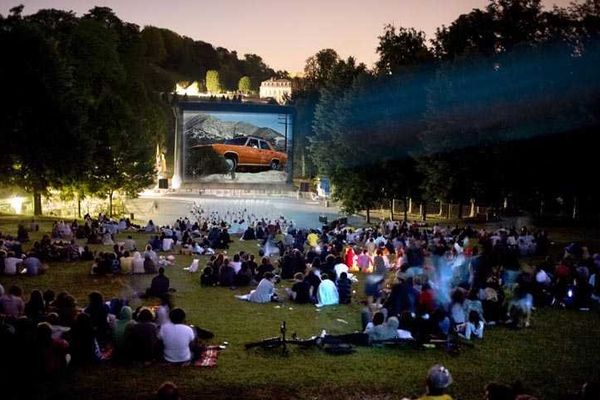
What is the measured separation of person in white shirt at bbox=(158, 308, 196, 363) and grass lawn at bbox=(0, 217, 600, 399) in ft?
0.62

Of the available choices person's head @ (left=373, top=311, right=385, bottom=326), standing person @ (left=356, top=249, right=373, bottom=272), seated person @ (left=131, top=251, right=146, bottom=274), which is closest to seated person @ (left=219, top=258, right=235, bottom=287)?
seated person @ (left=131, top=251, right=146, bottom=274)

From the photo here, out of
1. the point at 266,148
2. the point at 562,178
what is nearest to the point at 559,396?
the point at 562,178

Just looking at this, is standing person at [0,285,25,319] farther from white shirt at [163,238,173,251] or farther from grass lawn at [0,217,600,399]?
white shirt at [163,238,173,251]

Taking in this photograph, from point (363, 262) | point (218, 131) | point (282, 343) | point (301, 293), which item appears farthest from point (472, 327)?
point (218, 131)

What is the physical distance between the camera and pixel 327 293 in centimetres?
1407

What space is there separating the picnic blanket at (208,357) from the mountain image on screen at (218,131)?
124 ft

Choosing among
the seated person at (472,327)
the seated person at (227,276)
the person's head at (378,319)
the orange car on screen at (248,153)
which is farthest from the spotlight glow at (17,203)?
the seated person at (472,327)

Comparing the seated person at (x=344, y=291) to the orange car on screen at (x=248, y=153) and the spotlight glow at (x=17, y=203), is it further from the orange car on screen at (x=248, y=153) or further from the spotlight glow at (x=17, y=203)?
the spotlight glow at (x=17, y=203)

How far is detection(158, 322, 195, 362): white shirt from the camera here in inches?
367

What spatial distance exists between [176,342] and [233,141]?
38.8 metres

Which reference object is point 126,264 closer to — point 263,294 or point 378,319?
point 263,294

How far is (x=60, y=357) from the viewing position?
868 centimetres

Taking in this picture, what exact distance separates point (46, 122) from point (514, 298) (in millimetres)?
23277

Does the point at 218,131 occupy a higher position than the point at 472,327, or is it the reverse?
the point at 218,131
